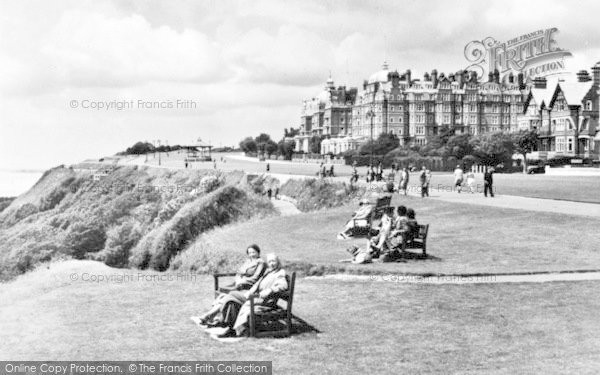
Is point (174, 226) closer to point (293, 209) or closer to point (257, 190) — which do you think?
point (293, 209)

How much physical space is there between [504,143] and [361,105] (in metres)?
77.1

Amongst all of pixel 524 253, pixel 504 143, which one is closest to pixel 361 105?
pixel 504 143

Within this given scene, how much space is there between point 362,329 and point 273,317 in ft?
4.71

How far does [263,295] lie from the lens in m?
10.6

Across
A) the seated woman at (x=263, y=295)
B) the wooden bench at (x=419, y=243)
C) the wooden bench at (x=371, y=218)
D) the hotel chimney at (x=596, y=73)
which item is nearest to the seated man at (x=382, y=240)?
the wooden bench at (x=419, y=243)

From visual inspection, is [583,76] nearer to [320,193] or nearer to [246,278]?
[320,193]

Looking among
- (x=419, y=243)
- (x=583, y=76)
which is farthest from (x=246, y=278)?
(x=583, y=76)

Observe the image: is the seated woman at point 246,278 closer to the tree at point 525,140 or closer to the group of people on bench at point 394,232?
the group of people on bench at point 394,232

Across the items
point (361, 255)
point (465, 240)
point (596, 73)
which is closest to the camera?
point (361, 255)

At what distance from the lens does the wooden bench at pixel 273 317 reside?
10258 mm

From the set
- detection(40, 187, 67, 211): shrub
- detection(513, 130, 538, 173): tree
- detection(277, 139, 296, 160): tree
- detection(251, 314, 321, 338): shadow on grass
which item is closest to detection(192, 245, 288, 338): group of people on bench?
detection(251, 314, 321, 338): shadow on grass

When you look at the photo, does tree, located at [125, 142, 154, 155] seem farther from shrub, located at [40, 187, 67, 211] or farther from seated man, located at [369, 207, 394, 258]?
seated man, located at [369, 207, 394, 258]

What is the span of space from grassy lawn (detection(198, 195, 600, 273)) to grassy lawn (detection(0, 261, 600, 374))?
213 centimetres

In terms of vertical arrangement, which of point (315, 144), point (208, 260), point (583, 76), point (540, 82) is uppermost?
point (540, 82)
